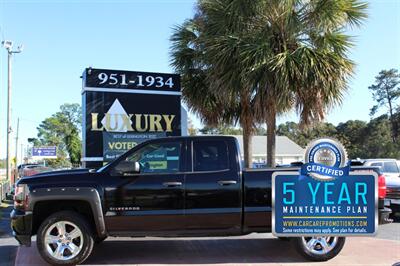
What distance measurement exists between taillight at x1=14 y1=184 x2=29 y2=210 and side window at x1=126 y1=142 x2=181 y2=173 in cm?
155

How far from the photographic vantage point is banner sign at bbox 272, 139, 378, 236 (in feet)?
21.6

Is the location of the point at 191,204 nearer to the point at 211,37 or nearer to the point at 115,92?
the point at 115,92

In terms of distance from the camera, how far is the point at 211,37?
41.9 feet

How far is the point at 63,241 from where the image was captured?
22.7 ft

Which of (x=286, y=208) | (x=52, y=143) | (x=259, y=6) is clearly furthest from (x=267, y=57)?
(x=52, y=143)

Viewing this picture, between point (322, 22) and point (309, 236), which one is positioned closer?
point (309, 236)

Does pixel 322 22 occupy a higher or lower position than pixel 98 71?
higher

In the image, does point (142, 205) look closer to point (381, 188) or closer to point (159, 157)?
point (159, 157)

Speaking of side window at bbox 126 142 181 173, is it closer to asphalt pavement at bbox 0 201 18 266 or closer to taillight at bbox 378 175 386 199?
asphalt pavement at bbox 0 201 18 266

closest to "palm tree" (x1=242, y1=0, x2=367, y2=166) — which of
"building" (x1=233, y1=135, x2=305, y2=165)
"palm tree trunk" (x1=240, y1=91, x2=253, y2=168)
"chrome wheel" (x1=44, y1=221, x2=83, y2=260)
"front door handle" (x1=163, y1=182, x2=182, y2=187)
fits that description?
"palm tree trunk" (x1=240, y1=91, x2=253, y2=168)

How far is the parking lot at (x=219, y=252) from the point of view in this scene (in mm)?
7230

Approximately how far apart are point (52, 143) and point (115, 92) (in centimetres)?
11215

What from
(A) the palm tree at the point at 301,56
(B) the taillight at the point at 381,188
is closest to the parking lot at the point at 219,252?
(B) the taillight at the point at 381,188

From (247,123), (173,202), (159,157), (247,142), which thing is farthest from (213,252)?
(247,142)
